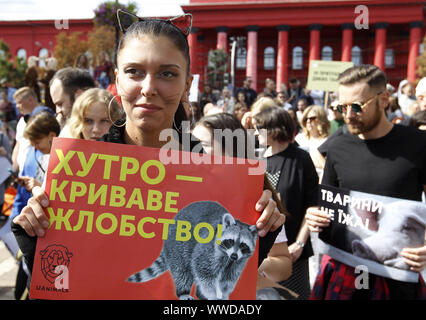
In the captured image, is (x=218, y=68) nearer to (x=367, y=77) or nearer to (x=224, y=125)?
(x=367, y=77)

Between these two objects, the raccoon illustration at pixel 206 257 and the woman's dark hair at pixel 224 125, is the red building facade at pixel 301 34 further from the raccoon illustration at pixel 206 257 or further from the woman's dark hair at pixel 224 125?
the raccoon illustration at pixel 206 257

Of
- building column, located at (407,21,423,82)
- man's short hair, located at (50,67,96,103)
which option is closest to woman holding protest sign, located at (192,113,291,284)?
man's short hair, located at (50,67,96,103)

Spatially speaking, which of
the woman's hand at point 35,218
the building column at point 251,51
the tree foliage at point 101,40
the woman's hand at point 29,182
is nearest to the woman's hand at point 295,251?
the woman's hand at point 29,182

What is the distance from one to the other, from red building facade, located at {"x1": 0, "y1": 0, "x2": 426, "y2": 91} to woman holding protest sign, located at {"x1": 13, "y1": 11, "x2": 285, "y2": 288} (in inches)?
1352

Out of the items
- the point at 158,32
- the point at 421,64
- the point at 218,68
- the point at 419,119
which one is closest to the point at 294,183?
the point at 419,119

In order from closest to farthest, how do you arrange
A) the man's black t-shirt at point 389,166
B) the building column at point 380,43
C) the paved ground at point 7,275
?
the man's black t-shirt at point 389,166, the paved ground at point 7,275, the building column at point 380,43

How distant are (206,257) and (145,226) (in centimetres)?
24

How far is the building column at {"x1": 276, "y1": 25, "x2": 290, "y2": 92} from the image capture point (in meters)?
38.7

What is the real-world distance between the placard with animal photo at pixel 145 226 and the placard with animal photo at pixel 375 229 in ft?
4.05

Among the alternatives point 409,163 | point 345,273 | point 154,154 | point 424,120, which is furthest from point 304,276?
point 154,154

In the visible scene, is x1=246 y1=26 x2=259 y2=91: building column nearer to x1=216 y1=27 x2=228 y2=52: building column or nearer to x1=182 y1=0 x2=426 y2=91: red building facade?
x1=182 y1=0 x2=426 y2=91: red building facade

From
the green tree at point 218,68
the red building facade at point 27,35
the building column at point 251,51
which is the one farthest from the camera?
the red building facade at point 27,35

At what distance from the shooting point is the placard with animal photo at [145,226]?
59.5 inches

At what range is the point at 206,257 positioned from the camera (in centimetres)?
154
